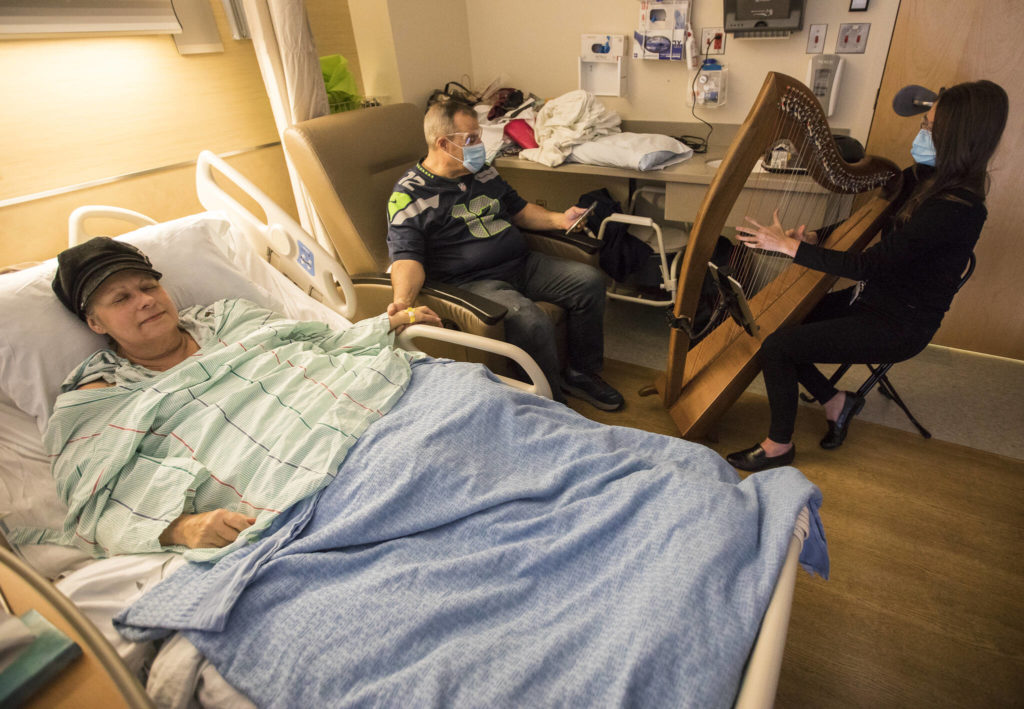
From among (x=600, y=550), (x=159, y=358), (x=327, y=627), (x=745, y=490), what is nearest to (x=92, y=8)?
(x=159, y=358)

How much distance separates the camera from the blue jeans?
211cm

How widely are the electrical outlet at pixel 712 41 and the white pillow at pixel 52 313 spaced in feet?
8.08

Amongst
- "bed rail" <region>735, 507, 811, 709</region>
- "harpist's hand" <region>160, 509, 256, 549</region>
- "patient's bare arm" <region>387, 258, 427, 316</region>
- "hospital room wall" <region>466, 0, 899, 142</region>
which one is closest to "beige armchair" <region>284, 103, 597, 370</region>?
"patient's bare arm" <region>387, 258, 427, 316</region>

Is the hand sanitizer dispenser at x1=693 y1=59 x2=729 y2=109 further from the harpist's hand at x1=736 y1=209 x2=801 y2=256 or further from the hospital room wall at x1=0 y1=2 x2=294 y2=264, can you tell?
the hospital room wall at x1=0 y1=2 x2=294 y2=264

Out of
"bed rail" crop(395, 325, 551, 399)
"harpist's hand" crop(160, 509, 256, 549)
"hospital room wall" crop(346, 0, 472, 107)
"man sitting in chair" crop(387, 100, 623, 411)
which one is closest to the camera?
"harpist's hand" crop(160, 509, 256, 549)

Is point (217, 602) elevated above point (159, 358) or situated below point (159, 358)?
below

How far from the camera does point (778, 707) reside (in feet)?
4.50

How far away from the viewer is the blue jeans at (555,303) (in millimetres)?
2113

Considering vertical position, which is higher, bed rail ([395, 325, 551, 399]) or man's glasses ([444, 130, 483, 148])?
man's glasses ([444, 130, 483, 148])

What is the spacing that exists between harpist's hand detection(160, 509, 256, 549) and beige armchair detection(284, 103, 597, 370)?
0.99 m

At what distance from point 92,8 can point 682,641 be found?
2.41 m

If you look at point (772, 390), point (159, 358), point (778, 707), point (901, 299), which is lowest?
point (778, 707)

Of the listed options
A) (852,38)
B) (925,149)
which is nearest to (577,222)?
(925,149)

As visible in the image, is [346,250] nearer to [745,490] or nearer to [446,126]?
[446,126]
